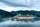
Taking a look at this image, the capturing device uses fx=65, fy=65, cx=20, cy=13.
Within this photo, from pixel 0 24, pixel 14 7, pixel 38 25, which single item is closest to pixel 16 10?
pixel 14 7

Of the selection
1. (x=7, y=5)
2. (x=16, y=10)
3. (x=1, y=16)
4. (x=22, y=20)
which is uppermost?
(x=7, y=5)

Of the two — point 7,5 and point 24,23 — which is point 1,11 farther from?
point 24,23

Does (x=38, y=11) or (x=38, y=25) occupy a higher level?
(x=38, y=11)

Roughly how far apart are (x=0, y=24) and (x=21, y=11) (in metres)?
0.58

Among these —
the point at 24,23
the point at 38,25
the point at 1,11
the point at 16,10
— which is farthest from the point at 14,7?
the point at 38,25

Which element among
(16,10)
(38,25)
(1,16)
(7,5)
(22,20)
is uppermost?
(7,5)

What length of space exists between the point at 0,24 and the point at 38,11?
3.09 feet

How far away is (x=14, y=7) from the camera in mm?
1529

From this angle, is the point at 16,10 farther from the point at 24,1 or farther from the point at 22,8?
the point at 24,1

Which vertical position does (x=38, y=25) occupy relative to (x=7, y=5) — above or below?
below

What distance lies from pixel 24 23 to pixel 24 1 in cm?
52

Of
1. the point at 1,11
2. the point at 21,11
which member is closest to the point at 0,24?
the point at 1,11

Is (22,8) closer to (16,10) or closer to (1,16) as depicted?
(16,10)

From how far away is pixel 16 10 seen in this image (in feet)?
4.99
